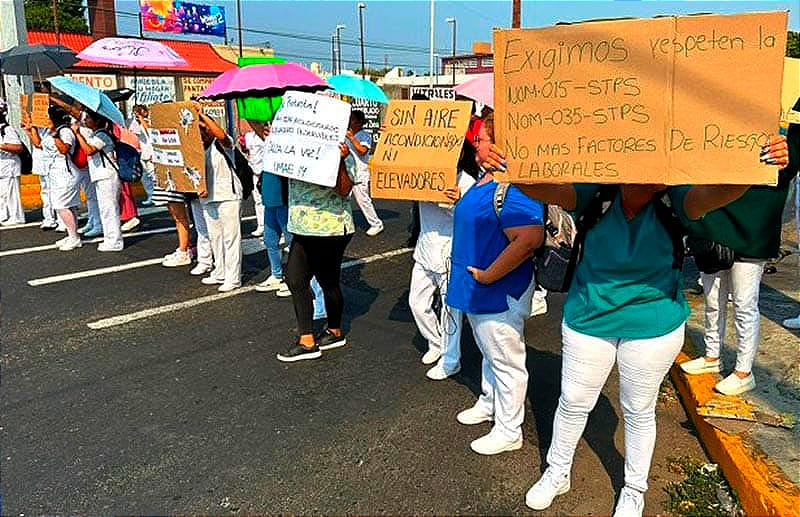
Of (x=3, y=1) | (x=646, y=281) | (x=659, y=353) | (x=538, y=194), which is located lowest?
(x=659, y=353)

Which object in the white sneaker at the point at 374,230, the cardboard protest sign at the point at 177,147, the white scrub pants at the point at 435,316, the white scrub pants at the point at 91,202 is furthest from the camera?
the white sneaker at the point at 374,230

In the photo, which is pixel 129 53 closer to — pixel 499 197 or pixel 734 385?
pixel 499 197

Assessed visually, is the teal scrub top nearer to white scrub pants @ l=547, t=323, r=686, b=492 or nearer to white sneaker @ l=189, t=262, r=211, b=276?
white scrub pants @ l=547, t=323, r=686, b=492

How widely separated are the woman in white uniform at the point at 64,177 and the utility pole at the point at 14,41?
4597 mm

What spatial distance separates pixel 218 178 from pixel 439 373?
3.17m

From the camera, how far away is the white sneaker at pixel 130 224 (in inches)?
389

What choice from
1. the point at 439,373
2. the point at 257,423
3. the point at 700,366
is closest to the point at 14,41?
the point at 257,423

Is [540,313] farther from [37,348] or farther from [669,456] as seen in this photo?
[37,348]

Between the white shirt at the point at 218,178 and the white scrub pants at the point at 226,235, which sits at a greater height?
the white shirt at the point at 218,178

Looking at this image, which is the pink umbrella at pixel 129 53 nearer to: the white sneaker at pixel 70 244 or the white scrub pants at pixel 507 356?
the white sneaker at pixel 70 244

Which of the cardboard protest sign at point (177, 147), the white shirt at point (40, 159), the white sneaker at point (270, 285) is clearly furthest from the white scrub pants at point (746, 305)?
the white shirt at point (40, 159)

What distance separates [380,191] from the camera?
4383 mm

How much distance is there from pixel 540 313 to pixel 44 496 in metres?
4.15

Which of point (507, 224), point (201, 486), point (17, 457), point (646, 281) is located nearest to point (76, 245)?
point (17, 457)
